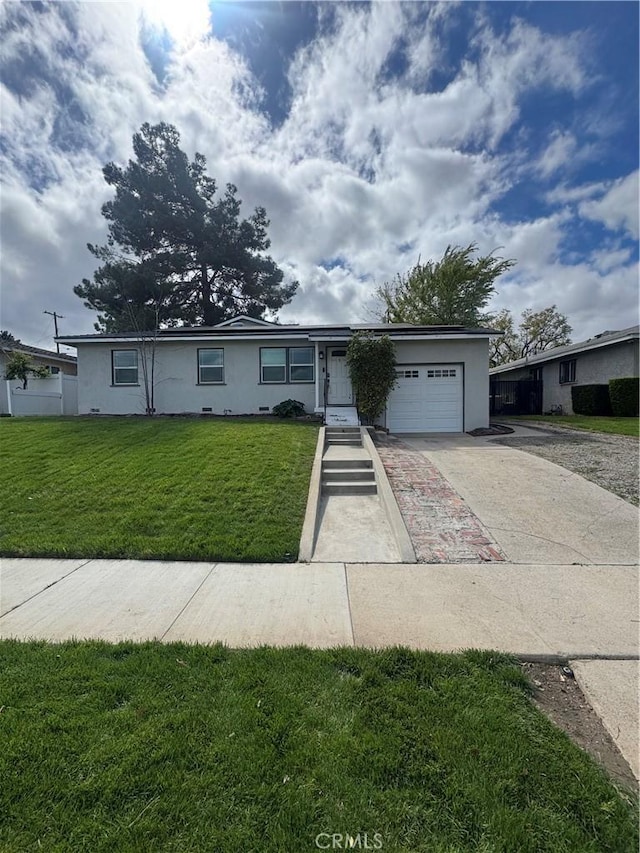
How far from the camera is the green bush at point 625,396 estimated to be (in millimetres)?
14727

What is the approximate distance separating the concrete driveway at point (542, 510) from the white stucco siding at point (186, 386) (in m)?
7.23

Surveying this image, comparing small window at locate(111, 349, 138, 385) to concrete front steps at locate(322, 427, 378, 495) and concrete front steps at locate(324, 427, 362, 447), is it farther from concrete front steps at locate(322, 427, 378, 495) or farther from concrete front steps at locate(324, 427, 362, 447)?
concrete front steps at locate(322, 427, 378, 495)

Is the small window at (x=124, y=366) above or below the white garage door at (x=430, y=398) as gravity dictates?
above

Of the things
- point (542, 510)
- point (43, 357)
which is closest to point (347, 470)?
point (542, 510)

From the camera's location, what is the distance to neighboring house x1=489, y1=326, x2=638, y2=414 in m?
15.8

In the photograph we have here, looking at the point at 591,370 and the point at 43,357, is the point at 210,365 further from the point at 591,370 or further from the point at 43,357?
the point at 591,370

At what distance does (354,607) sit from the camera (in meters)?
3.34

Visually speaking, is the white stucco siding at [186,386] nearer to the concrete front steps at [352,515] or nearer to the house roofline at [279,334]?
the house roofline at [279,334]

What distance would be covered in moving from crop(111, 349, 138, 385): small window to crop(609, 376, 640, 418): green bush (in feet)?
62.0

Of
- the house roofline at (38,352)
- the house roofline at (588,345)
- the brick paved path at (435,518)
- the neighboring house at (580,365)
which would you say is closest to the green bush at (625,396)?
the neighboring house at (580,365)

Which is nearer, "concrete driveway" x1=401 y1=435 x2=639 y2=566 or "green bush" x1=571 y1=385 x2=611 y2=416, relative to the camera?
"concrete driveway" x1=401 y1=435 x2=639 y2=566

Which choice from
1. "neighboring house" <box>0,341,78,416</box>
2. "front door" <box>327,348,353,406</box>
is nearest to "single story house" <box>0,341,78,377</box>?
"neighboring house" <box>0,341,78,416</box>

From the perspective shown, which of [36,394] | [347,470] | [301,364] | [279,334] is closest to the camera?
[347,470]

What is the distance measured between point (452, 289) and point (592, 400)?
1477cm
